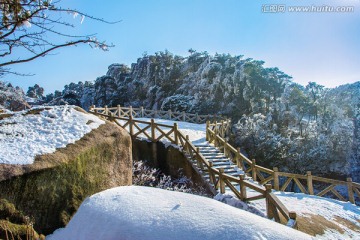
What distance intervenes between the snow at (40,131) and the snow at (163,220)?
2.15 meters

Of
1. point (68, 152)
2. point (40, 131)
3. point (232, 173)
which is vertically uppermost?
point (40, 131)

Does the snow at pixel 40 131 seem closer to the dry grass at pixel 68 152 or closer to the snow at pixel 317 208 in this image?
the dry grass at pixel 68 152

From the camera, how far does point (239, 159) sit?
45.6ft

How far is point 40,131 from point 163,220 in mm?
4728

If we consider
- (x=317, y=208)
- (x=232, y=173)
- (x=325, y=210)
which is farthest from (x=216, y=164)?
(x=325, y=210)

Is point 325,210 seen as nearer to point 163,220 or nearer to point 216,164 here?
point 216,164

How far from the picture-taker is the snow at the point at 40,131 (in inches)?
226

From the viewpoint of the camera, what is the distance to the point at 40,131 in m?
6.90

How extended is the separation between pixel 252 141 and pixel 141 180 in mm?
14705

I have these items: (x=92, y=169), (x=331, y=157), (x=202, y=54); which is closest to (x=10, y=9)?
(x=92, y=169)

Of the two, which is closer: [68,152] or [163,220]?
[163,220]

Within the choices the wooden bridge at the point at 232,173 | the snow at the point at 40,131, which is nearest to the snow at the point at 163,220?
the snow at the point at 40,131

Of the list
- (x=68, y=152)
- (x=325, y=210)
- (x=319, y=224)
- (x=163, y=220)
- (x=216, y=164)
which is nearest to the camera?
(x=163, y=220)

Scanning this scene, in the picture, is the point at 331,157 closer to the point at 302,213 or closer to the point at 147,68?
the point at 302,213
